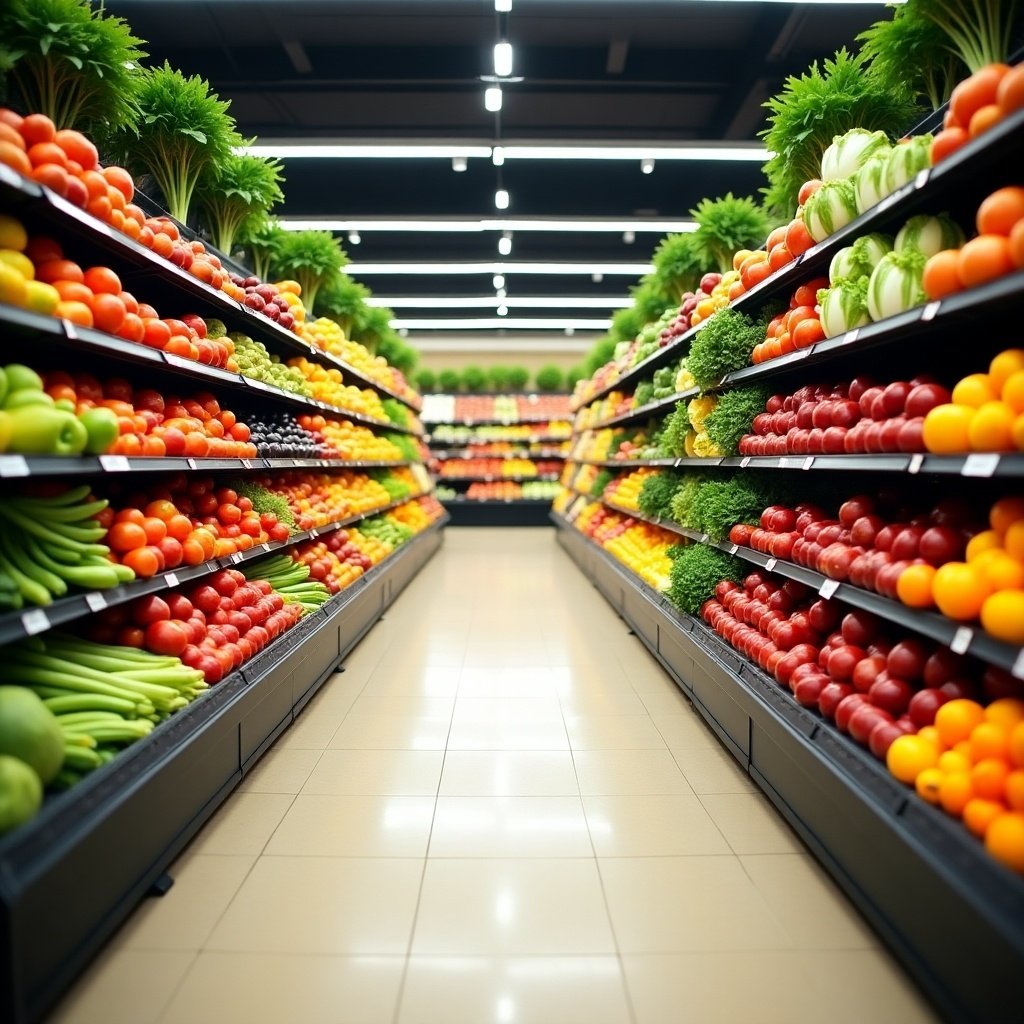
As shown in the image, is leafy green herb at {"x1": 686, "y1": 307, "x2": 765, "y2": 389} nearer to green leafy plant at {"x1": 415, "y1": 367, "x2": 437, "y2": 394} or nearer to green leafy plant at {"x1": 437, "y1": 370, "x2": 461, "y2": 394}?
→ green leafy plant at {"x1": 415, "y1": 367, "x2": 437, "y2": 394}

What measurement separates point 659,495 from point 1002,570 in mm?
3348

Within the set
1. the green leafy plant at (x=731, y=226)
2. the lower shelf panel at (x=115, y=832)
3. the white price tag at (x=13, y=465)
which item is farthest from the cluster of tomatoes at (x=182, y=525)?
the green leafy plant at (x=731, y=226)

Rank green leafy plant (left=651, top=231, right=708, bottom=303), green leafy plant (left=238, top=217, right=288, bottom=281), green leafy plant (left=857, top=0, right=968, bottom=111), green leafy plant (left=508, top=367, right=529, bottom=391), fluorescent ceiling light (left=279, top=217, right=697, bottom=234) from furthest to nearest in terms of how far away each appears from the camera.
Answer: green leafy plant (left=508, top=367, right=529, bottom=391) → fluorescent ceiling light (left=279, top=217, right=697, bottom=234) → green leafy plant (left=651, top=231, right=708, bottom=303) → green leafy plant (left=238, top=217, right=288, bottom=281) → green leafy plant (left=857, top=0, right=968, bottom=111)

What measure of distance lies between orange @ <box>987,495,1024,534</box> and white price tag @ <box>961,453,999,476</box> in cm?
16

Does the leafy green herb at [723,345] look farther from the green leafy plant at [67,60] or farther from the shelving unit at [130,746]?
the green leafy plant at [67,60]

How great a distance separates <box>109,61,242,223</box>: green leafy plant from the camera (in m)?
3.58

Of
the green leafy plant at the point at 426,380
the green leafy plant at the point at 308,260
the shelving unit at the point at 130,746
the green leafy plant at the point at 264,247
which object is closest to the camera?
the shelving unit at the point at 130,746

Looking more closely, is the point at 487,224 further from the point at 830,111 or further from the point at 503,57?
the point at 830,111

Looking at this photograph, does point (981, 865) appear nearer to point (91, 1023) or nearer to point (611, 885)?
point (611, 885)

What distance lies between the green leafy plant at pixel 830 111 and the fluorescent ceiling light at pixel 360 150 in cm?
435

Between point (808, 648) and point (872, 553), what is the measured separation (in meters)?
0.55

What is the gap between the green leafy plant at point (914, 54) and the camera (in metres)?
2.59

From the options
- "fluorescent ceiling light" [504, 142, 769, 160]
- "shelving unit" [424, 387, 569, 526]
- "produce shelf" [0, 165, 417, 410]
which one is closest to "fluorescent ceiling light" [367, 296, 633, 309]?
"shelving unit" [424, 387, 569, 526]

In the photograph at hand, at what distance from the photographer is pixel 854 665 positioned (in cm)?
234
